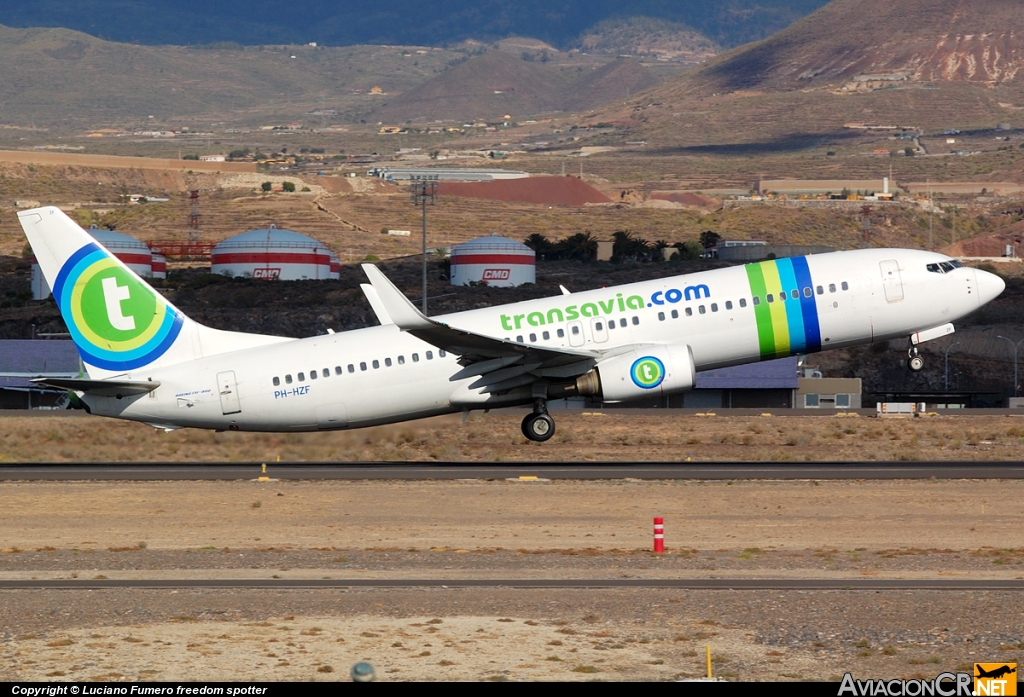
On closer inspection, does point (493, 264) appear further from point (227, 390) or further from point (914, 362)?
point (914, 362)

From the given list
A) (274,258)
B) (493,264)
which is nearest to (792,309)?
(493,264)

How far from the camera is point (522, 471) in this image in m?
40.6

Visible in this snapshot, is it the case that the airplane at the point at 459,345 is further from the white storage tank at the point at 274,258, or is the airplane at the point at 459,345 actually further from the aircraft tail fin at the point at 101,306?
the white storage tank at the point at 274,258

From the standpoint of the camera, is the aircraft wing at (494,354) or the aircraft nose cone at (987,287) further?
the aircraft nose cone at (987,287)

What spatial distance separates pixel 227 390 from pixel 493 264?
97.1m

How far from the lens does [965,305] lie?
41.0 m

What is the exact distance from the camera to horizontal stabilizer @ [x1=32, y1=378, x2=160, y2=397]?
37.5 metres

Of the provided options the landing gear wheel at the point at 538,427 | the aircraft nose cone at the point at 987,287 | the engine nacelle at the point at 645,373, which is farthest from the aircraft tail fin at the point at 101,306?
the aircraft nose cone at the point at 987,287

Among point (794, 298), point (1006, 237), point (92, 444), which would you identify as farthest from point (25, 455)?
point (1006, 237)

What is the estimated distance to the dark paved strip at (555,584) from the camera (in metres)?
22.6

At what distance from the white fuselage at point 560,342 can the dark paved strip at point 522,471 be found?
168 centimetres

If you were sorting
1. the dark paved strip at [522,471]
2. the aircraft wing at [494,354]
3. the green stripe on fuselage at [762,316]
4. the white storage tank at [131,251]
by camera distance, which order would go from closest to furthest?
the aircraft wing at [494,354]
the dark paved strip at [522,471]
the green stripe on fuselage at [762,316]
the white storage tank at [131,251]

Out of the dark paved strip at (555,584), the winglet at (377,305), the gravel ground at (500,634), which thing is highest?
the winglet at (377,305)

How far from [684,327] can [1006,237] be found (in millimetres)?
146331
